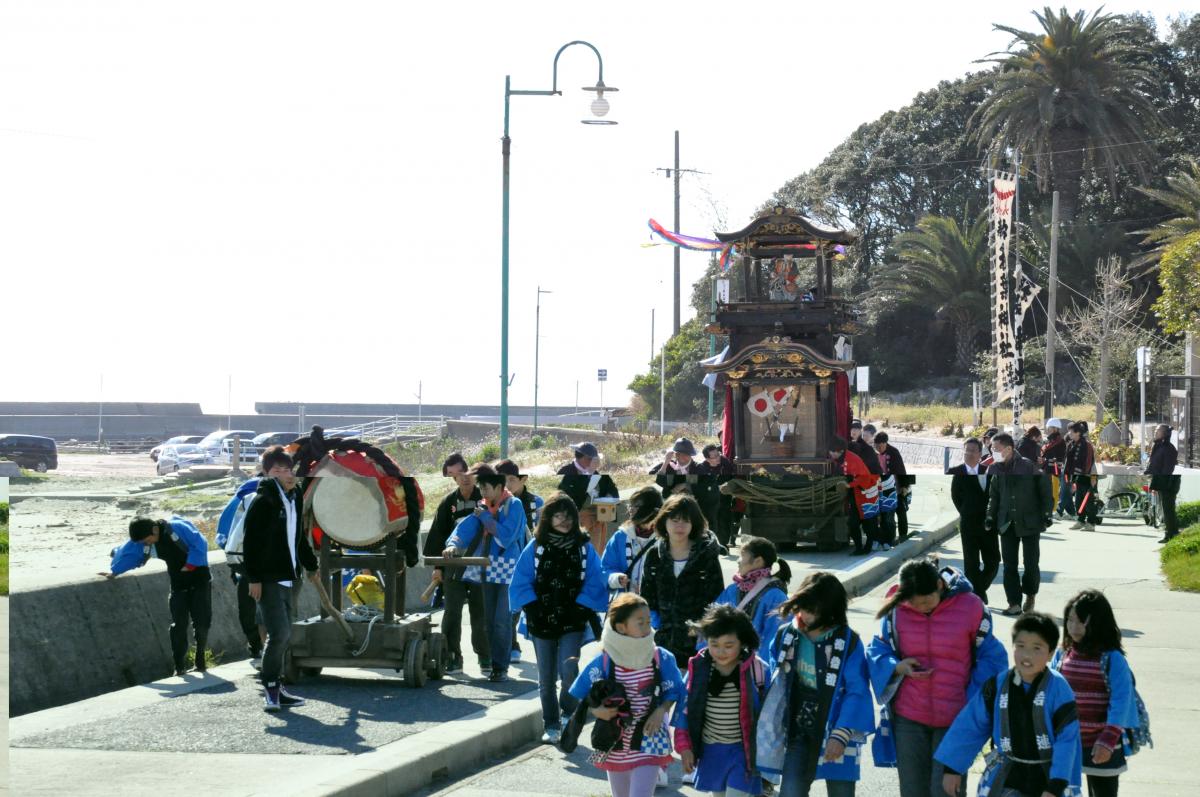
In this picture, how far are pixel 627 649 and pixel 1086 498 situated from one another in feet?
9.88

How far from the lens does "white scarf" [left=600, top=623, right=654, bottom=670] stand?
19.6 feet

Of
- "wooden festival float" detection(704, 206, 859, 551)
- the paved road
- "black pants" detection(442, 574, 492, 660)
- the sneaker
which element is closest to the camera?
the paved road

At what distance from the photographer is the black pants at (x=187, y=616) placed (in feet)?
32.5

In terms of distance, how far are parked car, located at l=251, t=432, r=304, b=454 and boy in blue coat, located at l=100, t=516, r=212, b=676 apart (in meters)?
0.76

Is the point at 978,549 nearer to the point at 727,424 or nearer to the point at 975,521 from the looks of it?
the point at 975,521

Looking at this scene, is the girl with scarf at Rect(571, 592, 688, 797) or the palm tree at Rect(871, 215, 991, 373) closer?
the girl with scarf at Rect(571, 592, 688, 797)

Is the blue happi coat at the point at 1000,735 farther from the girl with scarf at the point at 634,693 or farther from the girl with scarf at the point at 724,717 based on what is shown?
the girl with scarf at the point at 634,693

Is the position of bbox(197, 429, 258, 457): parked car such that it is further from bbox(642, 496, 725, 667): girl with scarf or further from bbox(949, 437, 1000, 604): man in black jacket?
bbox(949, 437, 1000, 604): man in black jacket

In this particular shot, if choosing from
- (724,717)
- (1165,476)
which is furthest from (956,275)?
(724,717)

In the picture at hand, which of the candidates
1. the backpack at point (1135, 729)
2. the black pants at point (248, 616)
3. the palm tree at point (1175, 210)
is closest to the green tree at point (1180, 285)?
the palm tree at point (1175, 210)

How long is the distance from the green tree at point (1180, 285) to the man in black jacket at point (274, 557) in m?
5.28

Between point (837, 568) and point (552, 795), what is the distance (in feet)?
7.76

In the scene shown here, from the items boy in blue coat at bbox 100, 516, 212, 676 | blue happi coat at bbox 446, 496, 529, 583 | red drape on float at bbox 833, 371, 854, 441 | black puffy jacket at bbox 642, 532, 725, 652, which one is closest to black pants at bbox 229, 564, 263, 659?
boy in blue coat at bbox 100, 516, 212, 676

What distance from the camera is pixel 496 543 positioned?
941cm
